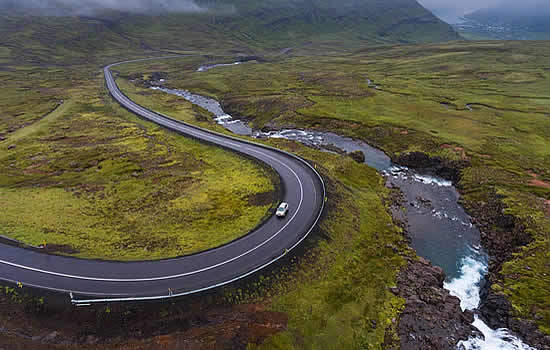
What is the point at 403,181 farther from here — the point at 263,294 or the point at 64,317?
the point at 64,317

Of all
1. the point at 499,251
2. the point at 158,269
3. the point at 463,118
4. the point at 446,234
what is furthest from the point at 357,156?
the point at 158,269

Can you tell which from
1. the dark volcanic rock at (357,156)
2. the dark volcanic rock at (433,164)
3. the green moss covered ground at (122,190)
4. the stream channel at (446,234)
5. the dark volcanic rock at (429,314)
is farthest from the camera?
the dark volcanic rock at (357,156)

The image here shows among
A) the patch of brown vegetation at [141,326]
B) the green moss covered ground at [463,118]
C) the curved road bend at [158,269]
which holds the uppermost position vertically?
the green moss covered ground at [463,118]

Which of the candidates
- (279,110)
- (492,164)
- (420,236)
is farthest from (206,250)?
(279,110)

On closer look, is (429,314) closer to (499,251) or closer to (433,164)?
(499,251)

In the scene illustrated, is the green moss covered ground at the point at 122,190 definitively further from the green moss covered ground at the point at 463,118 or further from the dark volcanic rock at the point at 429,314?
the green moss covered ground at the point at 463,118

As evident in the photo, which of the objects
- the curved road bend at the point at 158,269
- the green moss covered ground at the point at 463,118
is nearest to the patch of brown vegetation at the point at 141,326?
the curved road bend at the point at 158,269
